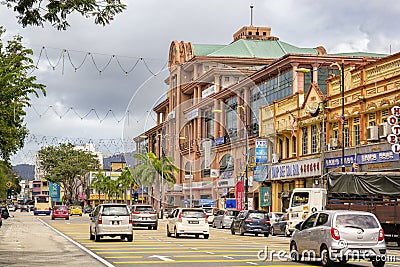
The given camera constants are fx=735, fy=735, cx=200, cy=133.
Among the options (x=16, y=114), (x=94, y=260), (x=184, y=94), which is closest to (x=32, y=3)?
(x=94, y=260)

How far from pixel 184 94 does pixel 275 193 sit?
1944 inches

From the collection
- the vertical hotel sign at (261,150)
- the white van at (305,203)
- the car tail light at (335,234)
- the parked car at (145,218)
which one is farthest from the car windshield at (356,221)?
the vertical hotel sign at (261,150)

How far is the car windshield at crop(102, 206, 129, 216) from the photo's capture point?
33312 millimetres

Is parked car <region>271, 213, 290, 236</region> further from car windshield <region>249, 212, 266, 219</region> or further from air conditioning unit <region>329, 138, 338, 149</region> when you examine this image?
air conditioning unit <region>329, 138, 338, 149</region>

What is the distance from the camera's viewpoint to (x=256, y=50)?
10438 cm

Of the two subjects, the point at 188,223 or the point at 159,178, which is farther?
the point at 159,178

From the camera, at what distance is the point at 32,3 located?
1705 cm

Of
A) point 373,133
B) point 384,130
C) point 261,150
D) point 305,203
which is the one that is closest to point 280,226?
point 305,203

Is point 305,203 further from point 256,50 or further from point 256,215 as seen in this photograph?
point 256,50

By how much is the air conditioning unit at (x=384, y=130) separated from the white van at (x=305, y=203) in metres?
7.99

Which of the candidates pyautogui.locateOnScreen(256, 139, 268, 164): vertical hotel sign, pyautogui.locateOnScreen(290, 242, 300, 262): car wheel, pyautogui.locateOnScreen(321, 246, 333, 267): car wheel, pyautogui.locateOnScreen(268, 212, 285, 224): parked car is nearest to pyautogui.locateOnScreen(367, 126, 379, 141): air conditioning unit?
pyautogui.locateOnScreen(268, 212, 285, 224): parked car

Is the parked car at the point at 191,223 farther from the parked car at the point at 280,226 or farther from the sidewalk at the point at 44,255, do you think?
the parked car at the point at 280,226

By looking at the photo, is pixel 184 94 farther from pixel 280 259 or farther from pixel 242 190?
pixel 280 259

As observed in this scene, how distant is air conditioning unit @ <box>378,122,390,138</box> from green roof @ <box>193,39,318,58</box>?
53.8 m
